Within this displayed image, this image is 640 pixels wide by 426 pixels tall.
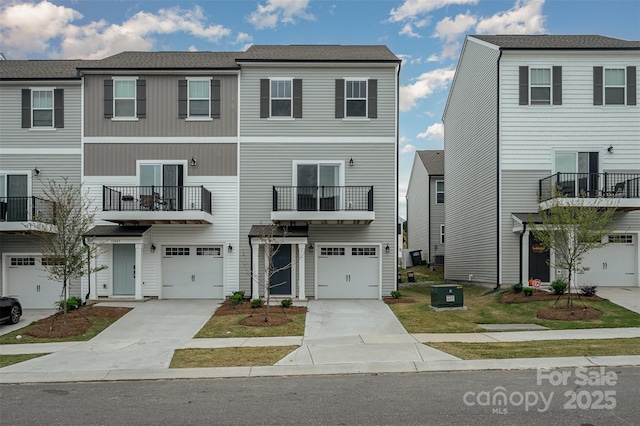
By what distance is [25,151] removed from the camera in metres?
21.2

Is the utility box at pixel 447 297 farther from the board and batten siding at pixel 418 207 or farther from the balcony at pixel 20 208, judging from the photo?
the board and batten siding at pixel 418 207

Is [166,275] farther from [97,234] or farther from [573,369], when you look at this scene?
[573,369]

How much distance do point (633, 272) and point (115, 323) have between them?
19.6 meters

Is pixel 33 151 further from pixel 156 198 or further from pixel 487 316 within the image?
pixel 487 316

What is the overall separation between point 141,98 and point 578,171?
17765 mm

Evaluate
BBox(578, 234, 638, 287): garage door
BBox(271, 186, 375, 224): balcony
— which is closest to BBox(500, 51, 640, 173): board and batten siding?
BBox(578, 234, 638, 287): garage door

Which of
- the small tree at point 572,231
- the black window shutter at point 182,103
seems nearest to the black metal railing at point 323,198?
the black window shutter at point 182,103

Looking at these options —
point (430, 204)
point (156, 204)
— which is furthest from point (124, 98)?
point (430, 204)

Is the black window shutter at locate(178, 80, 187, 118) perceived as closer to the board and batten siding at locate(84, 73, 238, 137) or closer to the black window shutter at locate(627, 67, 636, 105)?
the board and batten siding at locate(84, 73, 238, 137)

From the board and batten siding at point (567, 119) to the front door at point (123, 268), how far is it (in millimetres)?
15354

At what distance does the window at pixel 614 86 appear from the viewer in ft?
68.5

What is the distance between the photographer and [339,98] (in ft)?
68.3

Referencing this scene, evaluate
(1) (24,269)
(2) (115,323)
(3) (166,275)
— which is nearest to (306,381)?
(2) (115,323)

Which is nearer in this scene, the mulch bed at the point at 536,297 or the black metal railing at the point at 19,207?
the mulch bed at the point at 536,297
